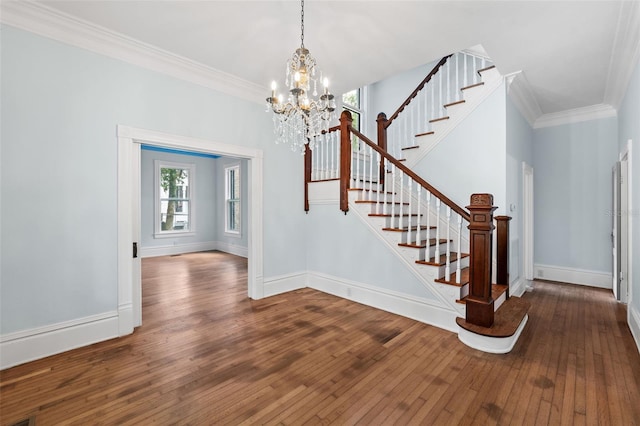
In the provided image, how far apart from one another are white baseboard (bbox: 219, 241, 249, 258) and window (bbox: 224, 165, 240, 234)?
0.43m

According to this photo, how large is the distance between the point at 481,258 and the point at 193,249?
789 centimetres

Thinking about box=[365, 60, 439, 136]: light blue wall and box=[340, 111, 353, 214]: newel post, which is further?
box=[365, 60, 439, 136]: light blue wall

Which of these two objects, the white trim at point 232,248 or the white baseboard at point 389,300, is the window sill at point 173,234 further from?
the white baseboard at point 389,300

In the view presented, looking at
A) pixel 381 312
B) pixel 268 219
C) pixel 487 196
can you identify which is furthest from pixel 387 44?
pixel 381 312

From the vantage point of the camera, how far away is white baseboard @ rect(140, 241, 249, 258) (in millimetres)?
7718

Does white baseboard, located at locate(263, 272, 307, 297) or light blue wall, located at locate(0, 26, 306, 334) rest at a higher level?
light blue wall, located at locate(0, 26, 306, 334)

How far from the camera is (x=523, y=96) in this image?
4.16m

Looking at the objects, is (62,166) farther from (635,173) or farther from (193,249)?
(193,249)

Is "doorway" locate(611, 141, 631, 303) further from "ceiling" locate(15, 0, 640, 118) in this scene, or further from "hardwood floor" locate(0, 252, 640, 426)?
"ceiling" locate(15, 0, 640, 118)

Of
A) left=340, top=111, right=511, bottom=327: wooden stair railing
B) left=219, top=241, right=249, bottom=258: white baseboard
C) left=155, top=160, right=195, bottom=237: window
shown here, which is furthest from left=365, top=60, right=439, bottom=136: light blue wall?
left=155, top=160, right=195, bottom=237: window

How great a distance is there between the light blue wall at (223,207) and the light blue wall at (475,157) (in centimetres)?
514

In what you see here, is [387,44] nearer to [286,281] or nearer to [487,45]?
[487,45]

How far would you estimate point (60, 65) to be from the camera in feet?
8.63

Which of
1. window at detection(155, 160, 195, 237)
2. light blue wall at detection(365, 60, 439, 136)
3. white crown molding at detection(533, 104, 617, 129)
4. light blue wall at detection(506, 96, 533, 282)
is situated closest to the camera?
light blue wall at detection(506, 96, 533, 282)
